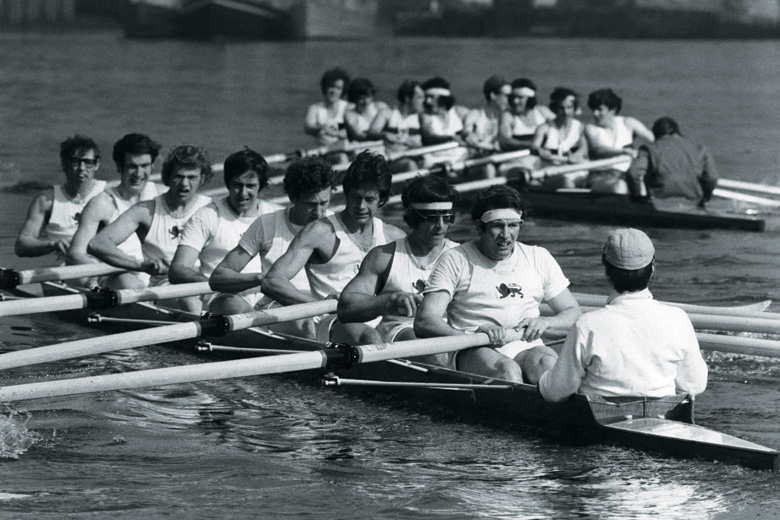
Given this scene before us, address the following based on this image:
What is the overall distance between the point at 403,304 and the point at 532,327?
2.34 ft

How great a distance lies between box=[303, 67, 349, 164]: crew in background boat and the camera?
60.2ft

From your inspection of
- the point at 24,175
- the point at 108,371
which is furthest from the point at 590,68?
the point at 108,371

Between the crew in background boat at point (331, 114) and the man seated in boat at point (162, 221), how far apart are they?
8.19m

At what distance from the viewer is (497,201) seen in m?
7.55

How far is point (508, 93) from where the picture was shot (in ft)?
59.5

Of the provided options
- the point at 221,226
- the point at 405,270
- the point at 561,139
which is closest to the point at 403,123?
the point at 561,139

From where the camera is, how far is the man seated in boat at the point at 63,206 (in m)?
10.8

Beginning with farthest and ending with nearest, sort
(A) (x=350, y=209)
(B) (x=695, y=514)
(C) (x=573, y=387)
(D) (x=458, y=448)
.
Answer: (A) (x=350, y=209), (D) (x=458, y=448), (C) (x=573, y=387), (B) (x=695, y=514)

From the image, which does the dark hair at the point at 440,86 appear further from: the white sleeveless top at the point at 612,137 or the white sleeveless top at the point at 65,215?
the white sleeveless top at the point at 65,215

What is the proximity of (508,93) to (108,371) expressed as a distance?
9601 millimetres

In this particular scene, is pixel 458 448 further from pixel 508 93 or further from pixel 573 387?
pixel 508 93

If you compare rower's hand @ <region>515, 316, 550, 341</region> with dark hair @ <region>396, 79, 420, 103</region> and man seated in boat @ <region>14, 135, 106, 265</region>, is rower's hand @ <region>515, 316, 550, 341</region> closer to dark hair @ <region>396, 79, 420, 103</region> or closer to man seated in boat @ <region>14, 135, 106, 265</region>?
man seated in boat @ <region>14, 135, 106, 265</region>

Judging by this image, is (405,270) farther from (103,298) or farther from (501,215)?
(103,298)

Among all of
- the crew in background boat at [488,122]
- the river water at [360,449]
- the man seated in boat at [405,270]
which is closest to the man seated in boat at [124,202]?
the river water at [360,449]
